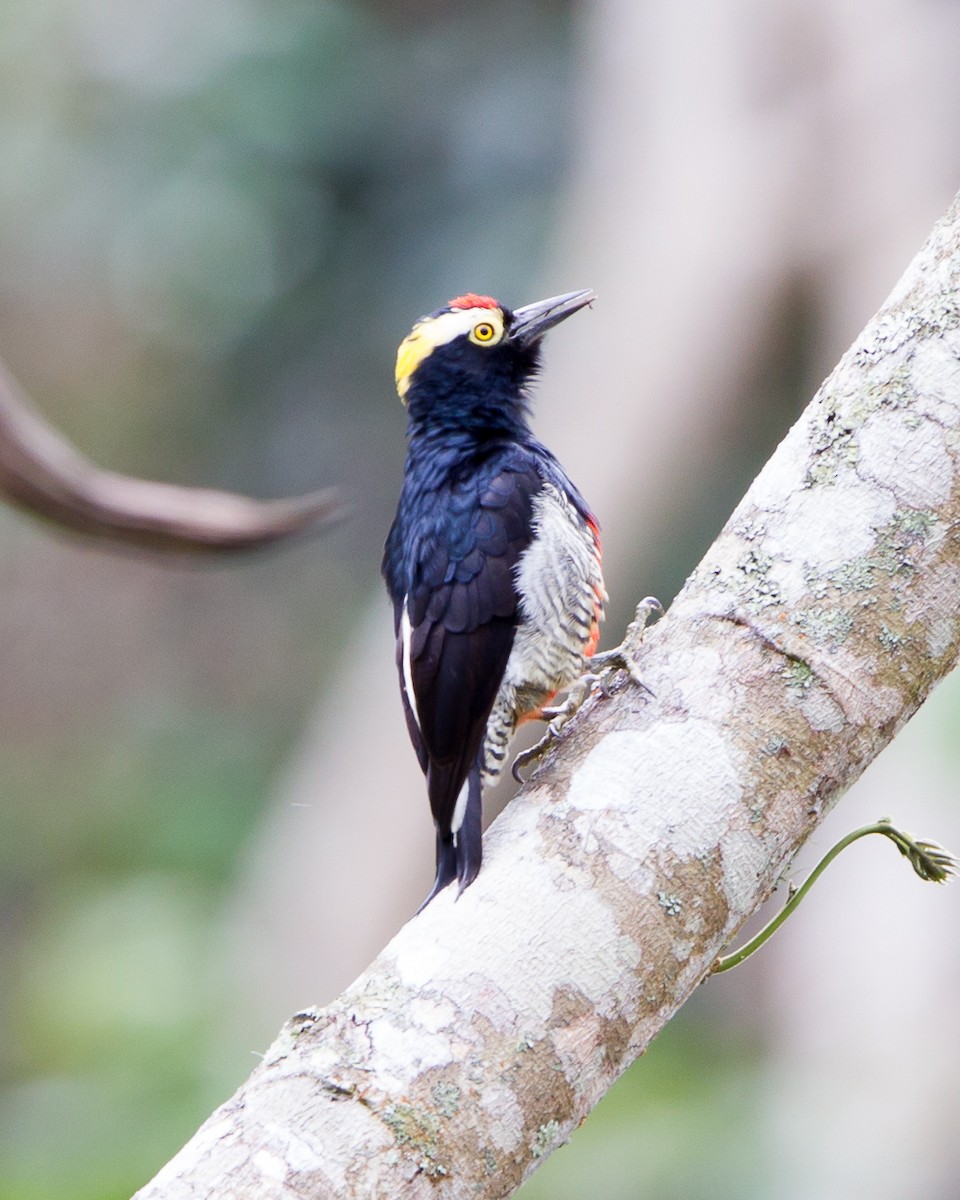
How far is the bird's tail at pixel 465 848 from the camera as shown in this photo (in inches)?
76.1

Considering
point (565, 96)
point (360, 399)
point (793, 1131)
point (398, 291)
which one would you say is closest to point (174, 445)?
point (360, 399)

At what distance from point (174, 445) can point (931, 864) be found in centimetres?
704

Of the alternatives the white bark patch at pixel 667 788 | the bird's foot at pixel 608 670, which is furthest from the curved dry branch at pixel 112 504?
the white bark patch at pixel 667 788

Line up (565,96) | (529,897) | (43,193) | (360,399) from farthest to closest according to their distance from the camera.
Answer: (360,399), (43,193), (565,96), (529,897)

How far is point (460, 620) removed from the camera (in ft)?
8.91

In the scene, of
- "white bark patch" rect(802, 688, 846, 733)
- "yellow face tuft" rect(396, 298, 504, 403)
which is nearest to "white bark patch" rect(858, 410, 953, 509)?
"white bark patch" rect(802, 688, 846, 733)

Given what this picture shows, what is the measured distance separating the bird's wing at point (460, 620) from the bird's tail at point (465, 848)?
5 centimetres

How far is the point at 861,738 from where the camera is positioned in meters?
1.88

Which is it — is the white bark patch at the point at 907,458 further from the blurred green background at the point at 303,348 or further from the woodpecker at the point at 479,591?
the blurred green background at the point at 303,348

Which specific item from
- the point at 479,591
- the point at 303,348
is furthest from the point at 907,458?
the point at 303,348

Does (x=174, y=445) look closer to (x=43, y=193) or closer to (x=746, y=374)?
(x=43, y=193)

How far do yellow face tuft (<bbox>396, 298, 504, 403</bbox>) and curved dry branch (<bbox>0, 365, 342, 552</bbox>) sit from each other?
114 centimetres

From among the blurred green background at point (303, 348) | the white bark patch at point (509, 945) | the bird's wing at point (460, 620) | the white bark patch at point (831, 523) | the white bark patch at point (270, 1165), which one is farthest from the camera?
the blurred green background at point (303, 348)

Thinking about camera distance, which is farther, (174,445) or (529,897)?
(174,445)
